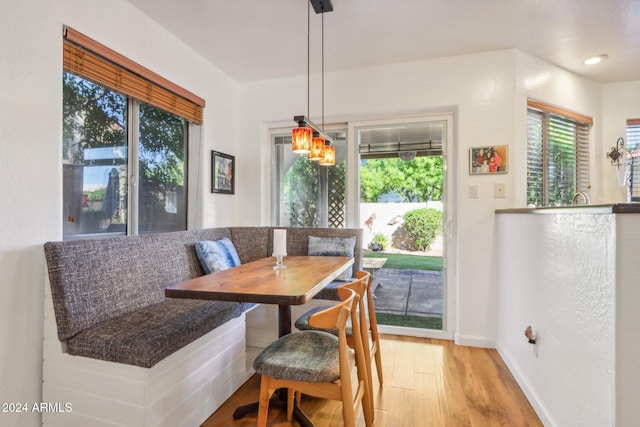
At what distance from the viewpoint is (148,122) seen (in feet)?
8.10

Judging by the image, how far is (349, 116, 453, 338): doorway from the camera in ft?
9.77

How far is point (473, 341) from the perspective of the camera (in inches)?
106

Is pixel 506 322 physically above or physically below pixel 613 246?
below

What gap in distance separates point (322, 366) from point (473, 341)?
197 cm

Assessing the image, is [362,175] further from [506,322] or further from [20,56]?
[20,56]

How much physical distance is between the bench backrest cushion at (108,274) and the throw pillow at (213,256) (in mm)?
113

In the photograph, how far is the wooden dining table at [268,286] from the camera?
1318mm

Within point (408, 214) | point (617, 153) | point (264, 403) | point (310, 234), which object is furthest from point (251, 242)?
point (617, 153)

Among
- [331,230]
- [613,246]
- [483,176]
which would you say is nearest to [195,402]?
[331,230]

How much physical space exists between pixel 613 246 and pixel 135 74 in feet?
8.97

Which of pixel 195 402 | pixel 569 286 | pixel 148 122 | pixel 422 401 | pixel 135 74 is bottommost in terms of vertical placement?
pixel 422 401

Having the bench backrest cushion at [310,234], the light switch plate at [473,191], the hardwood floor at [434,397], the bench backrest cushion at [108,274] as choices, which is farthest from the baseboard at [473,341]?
the bench backrest cushion at [108,274]

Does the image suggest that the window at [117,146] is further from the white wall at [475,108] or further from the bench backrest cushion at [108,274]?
the white wall at [475,108]

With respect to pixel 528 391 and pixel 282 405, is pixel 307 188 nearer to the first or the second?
pixel 282 405
